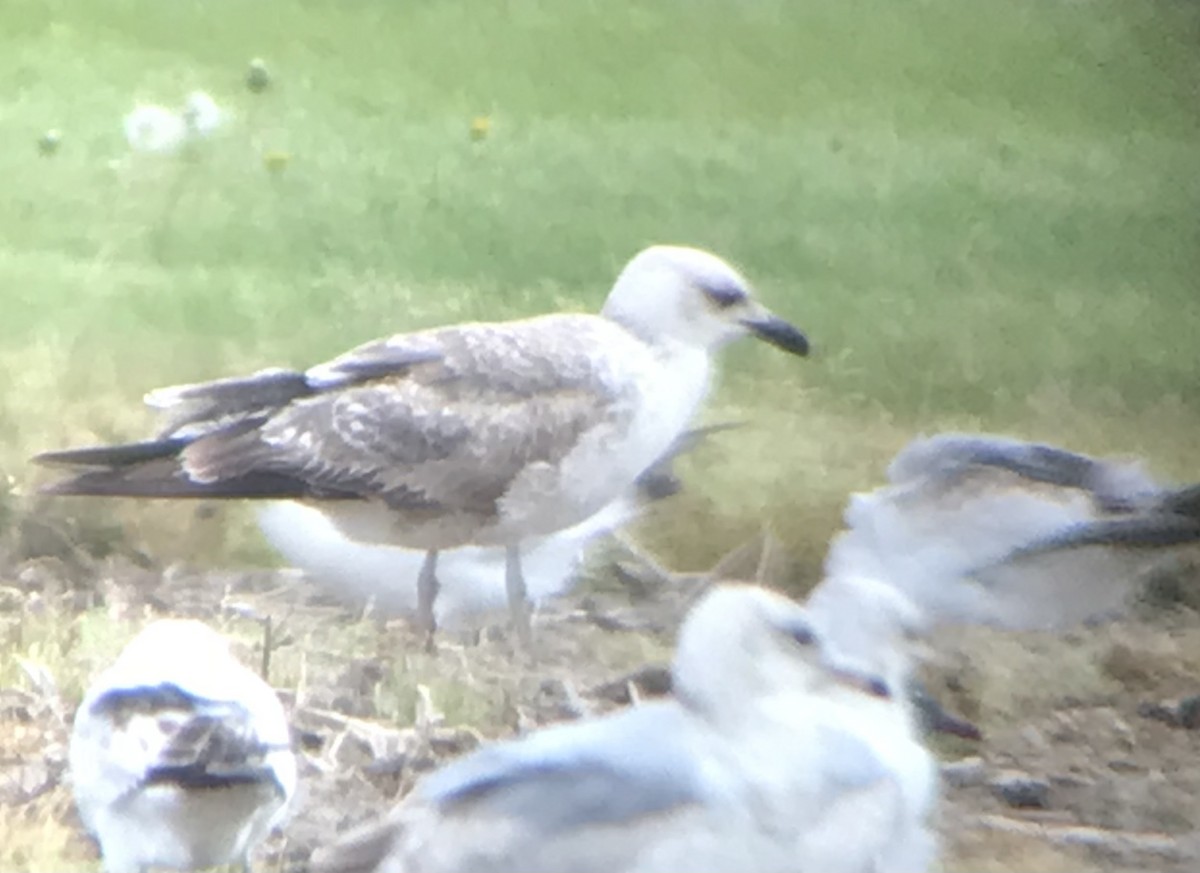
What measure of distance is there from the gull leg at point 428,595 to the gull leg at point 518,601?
0.22 ft

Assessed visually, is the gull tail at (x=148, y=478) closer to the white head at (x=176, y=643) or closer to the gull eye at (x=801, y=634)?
the white head at (x=176, y=643)

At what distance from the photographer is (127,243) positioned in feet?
5.83

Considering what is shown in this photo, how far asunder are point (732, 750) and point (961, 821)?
24 centimetres

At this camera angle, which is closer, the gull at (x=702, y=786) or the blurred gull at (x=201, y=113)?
the gull at (x=702, y=786)

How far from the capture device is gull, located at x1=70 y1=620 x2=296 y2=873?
1.56 m

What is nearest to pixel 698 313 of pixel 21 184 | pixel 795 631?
pixel 795 631

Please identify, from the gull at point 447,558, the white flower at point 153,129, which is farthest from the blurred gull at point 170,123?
the gull at point 447,558

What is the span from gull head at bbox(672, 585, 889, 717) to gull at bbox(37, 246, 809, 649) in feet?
0.56

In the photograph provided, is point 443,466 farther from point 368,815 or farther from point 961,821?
point 961,821

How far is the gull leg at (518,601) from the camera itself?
5.71 feet

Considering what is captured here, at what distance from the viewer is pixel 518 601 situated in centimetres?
175

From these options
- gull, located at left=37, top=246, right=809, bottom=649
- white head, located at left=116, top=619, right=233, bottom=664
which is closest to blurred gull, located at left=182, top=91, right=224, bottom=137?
gull, located at left=37, top=246, right=809, bottom=649

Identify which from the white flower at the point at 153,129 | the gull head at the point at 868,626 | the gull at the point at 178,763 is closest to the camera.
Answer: the gull at the point at 178,763

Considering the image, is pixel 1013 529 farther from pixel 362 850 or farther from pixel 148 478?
pixel 148 478
